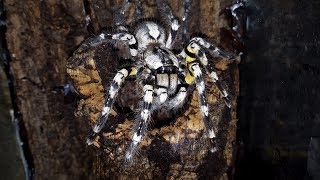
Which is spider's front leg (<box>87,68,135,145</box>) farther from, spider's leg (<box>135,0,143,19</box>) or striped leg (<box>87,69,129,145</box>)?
spider's leg (<box>135,0,143,19</box>)

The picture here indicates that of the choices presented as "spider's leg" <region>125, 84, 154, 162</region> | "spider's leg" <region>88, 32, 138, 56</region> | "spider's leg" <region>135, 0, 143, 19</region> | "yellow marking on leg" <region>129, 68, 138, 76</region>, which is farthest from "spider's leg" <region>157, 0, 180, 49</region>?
"spider's leg" <region>125, 84, 154, 162</region>

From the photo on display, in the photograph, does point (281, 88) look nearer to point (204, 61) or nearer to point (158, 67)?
point (204, 61)

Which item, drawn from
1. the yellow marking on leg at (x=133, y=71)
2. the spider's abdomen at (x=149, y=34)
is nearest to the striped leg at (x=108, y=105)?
the yellow marking on leg at (x=133, y=71)

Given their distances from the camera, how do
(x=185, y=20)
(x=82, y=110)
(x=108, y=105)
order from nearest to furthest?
(x=108, y=105) < (x=82, y=110) < (x=185, y=20)

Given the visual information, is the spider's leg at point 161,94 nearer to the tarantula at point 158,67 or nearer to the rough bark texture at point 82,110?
the tarantula at point 158,67

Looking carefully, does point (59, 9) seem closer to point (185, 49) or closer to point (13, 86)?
point (13, 86)

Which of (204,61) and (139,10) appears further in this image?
(139,10)

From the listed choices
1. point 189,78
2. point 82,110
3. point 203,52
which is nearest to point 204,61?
point 203,52
